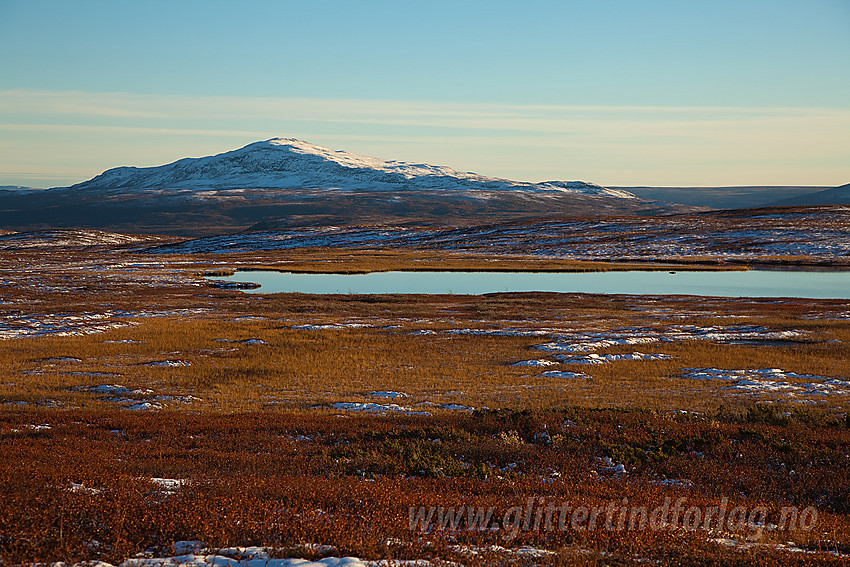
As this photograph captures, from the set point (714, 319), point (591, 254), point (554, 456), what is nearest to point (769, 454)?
point (554, 456)

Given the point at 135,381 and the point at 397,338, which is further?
the point at 397,338

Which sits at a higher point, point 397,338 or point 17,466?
point 17,466

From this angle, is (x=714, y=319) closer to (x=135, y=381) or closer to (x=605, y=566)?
(x=135, y=381)

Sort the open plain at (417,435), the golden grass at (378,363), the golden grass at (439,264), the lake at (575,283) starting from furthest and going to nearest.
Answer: the golden grass at (439,264) < the lake at (575,283) < the golden grass at (378,363) < the open plain at (417,435)

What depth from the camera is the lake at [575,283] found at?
74.0m

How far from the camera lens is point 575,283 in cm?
8206

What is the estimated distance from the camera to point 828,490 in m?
12.2

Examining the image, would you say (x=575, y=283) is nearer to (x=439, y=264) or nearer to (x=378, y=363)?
(x=439, y=264)

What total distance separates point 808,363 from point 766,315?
21054mm

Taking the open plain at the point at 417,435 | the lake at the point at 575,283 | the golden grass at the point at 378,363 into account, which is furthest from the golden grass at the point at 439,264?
the open plain at the point at 417,435

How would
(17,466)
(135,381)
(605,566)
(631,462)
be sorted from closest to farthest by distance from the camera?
(605,566) < (17,466) < (631,462) < (135,381)

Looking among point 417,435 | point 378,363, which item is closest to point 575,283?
point 378,363

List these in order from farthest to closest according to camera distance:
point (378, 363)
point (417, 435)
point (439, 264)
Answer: point (439, 264) → point (378, 363) → point (417, 435)

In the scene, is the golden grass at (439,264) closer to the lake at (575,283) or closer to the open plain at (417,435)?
the lake at (575,283)
